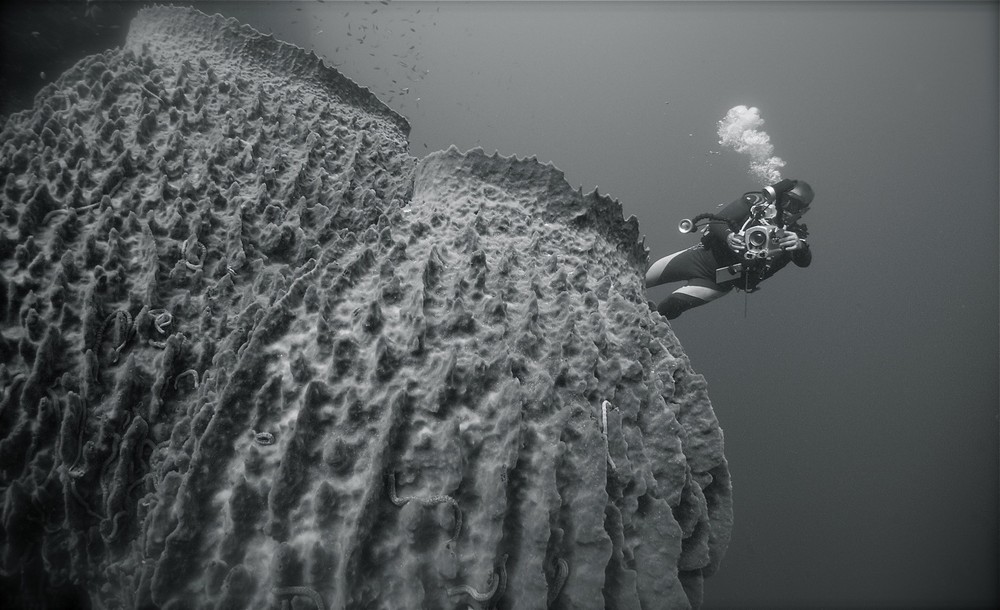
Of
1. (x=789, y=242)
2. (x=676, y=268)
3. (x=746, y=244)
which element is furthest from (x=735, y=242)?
(x=676, y=268)

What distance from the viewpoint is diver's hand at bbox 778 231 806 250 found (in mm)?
4988

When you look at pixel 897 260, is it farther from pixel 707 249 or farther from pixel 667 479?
pixel 667 479

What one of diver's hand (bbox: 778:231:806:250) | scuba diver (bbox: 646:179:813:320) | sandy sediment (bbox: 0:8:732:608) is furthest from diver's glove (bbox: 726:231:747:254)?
sandy sediment (bbox: 0:8:732:608)

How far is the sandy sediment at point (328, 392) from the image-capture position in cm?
126

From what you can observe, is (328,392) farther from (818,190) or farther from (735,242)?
(818,190)

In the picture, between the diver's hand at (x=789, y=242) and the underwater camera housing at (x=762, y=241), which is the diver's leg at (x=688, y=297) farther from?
the diver's hand at (x=789, y=242)

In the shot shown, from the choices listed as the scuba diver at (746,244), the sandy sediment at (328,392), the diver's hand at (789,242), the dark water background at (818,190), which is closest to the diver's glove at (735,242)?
the scuba diver at (746,244)

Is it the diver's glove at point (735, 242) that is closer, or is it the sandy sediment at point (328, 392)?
the sandy sediment at point (328, 392)

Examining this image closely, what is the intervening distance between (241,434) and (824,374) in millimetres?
66792

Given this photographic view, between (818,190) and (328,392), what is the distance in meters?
68.5

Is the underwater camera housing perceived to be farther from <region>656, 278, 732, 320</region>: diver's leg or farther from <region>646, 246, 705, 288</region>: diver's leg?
<region>646, 246, 705, 288</region>: diver's leg

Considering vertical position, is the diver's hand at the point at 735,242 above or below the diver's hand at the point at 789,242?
below

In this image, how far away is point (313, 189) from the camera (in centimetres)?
270

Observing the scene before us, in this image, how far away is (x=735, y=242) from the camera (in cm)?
516
